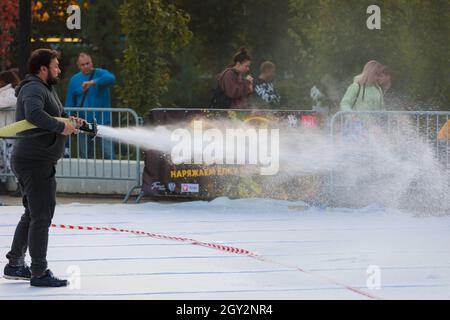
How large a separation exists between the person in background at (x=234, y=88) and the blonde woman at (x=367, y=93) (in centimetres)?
129

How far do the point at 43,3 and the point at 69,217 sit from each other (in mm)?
13673

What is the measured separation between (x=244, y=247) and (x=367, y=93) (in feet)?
15.2

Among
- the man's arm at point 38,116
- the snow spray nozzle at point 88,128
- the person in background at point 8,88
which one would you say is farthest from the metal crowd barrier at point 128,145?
the man's arm at point 38,116

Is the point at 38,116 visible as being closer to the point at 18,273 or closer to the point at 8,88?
the point at 18,273

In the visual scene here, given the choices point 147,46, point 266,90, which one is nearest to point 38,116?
point 266,90

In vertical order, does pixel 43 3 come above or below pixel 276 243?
above

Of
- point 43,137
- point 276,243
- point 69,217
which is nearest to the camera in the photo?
point 43,137

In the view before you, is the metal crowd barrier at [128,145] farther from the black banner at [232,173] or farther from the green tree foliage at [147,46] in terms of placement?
the green tree foliage at [147,46]

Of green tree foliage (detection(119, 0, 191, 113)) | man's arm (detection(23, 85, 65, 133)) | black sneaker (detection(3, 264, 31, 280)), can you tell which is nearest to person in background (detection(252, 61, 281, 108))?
green tree foliage (detection(119, 0, 191, 113))

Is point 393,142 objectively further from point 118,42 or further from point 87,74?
point 118,42

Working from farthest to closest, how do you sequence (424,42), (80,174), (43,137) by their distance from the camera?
(424,42) < (80,174) < (43,137)

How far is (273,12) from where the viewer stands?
2892cm

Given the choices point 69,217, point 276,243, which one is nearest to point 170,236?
point 276,243

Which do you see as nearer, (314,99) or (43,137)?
(43,137)
